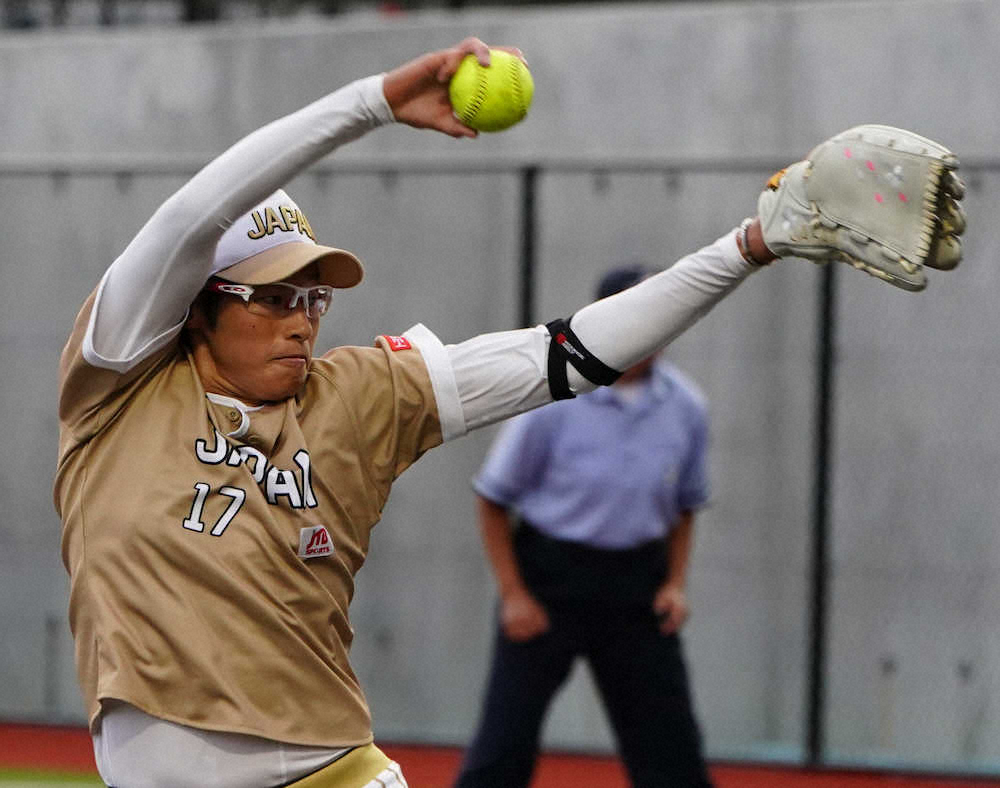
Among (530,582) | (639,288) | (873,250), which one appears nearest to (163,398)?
(639,288)

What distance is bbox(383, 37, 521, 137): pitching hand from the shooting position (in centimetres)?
255

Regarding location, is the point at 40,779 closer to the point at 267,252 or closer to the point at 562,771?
the point at 562,771

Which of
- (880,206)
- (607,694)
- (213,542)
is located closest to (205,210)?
(213,542)

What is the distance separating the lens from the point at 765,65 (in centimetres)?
752

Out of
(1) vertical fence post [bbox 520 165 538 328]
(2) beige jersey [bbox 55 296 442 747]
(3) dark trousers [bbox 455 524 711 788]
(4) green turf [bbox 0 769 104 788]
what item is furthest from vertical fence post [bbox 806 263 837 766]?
(2) beige jersey [bbox 55 296 442 747]

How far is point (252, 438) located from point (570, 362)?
1.96ft

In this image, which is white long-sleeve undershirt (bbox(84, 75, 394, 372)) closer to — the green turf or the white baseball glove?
the white baseball glove

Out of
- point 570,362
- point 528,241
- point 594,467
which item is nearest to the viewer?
point 570,362

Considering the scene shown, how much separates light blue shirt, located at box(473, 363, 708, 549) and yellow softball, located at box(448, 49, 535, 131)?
2334 millimetres

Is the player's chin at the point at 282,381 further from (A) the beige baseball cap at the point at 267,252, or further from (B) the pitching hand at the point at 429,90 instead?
(B) the pitching hand at the point at 429,90

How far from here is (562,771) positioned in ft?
23.5

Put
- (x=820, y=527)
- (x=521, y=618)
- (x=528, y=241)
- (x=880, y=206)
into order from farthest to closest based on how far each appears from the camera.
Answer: (x=528, y=241)
(x=820, y=527)
(x=521, y=618)
(x=880, y=206)

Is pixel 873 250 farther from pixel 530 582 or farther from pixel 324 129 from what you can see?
pixel 530 582

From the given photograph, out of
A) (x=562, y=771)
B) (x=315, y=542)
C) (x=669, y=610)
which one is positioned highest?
(x=315, y=542)
